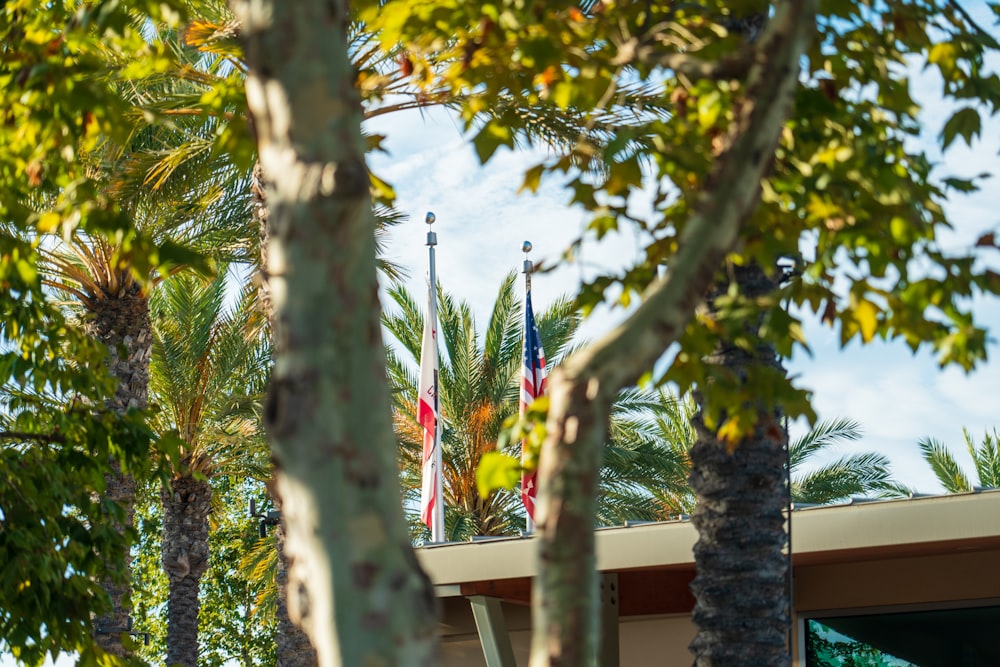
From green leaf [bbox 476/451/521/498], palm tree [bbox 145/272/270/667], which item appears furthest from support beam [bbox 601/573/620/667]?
palm tree [bbox 145/272/270/667]

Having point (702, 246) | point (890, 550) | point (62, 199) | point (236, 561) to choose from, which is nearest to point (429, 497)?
point (890, 550)

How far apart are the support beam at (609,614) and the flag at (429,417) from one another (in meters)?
6.94

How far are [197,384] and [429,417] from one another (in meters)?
5.24

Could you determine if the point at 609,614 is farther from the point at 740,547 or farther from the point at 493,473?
the point at 493,473

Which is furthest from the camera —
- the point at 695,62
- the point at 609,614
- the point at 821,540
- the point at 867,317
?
the point at 609,614

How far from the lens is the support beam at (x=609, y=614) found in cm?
1178

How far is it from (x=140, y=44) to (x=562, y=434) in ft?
10.3

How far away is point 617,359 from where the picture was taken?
343 cm

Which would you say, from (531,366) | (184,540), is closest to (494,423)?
(531,366)

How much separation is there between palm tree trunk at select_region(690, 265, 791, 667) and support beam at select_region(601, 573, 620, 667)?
4333mm

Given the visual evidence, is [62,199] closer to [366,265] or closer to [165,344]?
[366,265]

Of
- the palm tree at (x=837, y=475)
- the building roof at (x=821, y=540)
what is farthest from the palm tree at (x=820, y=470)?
the building roof at (x=821, y=540)

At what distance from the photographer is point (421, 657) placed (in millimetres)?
3029

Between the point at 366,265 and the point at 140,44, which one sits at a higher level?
the point at 140,44
